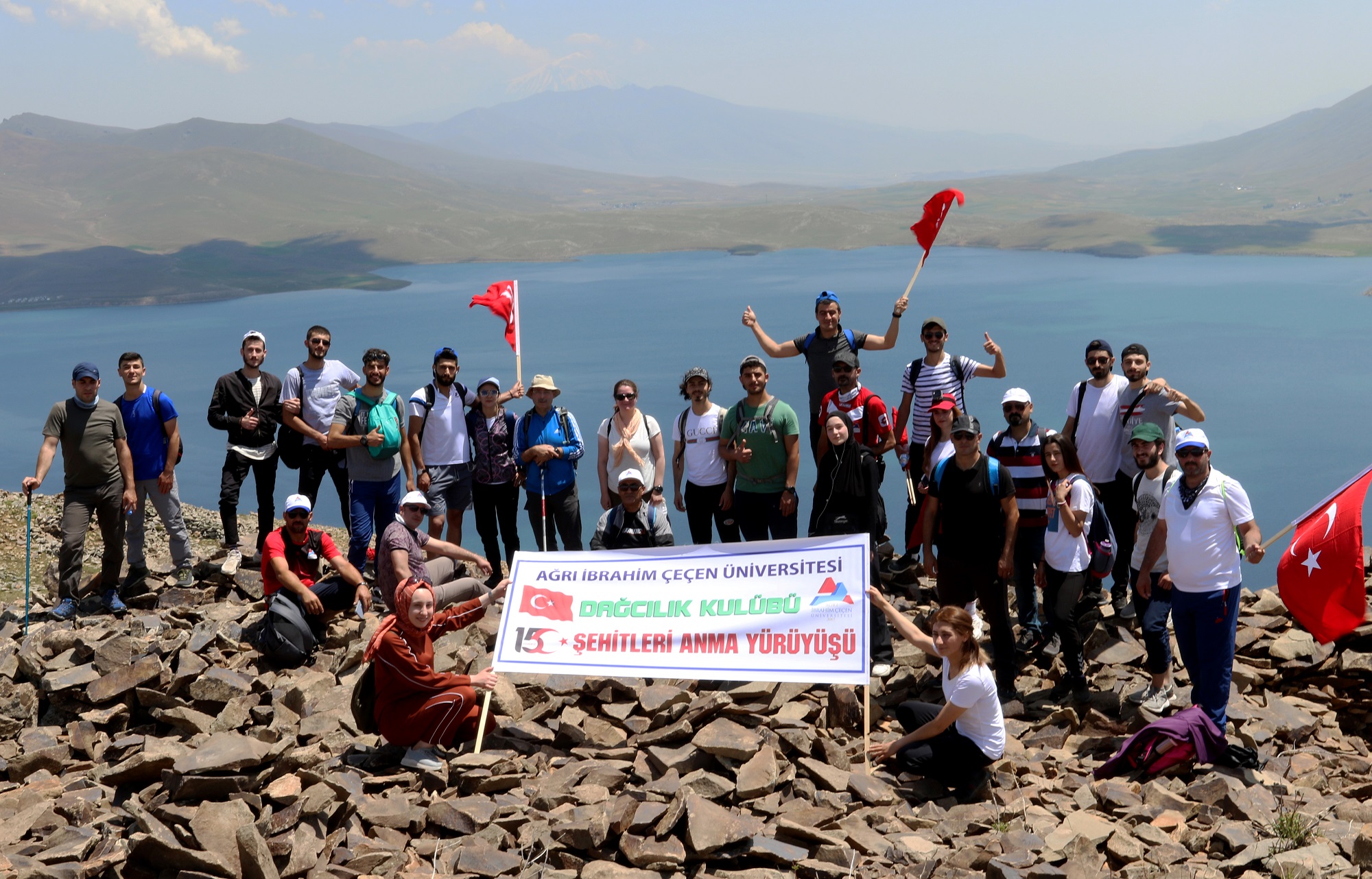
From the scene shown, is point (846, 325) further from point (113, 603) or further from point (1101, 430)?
point (113, 603)

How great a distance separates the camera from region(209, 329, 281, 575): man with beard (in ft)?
34.2

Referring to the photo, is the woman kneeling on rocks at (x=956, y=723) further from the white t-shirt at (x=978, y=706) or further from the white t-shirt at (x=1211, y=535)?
the white t-shirt at (x=1211, y=535)

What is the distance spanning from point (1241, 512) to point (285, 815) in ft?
21.7

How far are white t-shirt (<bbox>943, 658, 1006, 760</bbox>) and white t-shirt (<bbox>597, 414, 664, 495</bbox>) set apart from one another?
3851mm

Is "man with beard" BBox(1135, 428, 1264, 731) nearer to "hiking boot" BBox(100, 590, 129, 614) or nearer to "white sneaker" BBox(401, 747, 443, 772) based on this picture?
"white sneaker" BBox(401, 747, 443, 772)

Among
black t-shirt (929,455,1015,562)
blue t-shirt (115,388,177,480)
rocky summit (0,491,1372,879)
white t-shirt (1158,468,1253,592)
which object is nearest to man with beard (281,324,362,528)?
blue t-shirt (115,388,177,480)

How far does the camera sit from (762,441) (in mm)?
9438

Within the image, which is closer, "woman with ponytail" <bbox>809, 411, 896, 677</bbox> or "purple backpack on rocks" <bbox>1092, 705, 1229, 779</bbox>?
"purple backpack on rocks" <bbox>1092, 705, 1229, 779</bbox>

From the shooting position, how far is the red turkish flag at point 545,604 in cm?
805

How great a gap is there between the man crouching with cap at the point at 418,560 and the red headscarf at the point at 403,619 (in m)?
0.93

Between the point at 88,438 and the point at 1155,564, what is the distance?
30.9 feet

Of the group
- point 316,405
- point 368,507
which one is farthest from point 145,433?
point 368,507

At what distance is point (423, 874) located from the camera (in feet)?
19.6

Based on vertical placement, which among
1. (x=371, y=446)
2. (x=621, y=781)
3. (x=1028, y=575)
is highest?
(x=371, y=446)
